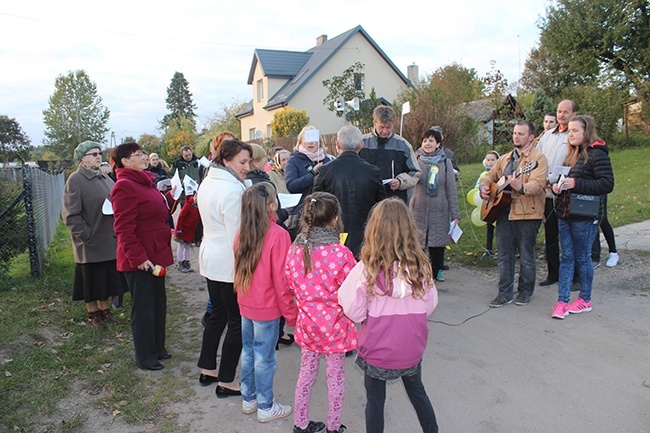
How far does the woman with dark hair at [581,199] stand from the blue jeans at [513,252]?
0.38 meters

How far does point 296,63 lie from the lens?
35531mm

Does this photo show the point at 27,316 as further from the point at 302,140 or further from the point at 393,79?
the point at 393,79

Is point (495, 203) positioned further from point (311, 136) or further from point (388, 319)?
point (388, 319)

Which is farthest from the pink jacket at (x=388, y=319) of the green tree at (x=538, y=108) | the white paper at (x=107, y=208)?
the green tree at (x=538, y=108)

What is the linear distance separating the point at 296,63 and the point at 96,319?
1284 inches

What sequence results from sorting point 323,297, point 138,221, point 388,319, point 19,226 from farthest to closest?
1. point 19,226
2. point 138,221
3. point 323,297
4. point 388,319

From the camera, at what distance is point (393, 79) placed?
114 feet

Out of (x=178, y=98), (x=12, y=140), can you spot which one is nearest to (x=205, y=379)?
(x=12, y=140)

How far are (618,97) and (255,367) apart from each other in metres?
22.9

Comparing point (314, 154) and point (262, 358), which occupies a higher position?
point (314, 154)

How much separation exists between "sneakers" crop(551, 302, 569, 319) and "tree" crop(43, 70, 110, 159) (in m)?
67.7

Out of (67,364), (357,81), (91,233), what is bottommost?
(67,364)

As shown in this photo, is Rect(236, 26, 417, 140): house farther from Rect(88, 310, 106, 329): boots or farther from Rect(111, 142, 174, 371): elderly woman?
Rect(111, 142, 174, 371): elderly woman

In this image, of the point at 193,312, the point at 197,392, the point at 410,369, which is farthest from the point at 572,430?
A: the point at 193,312
